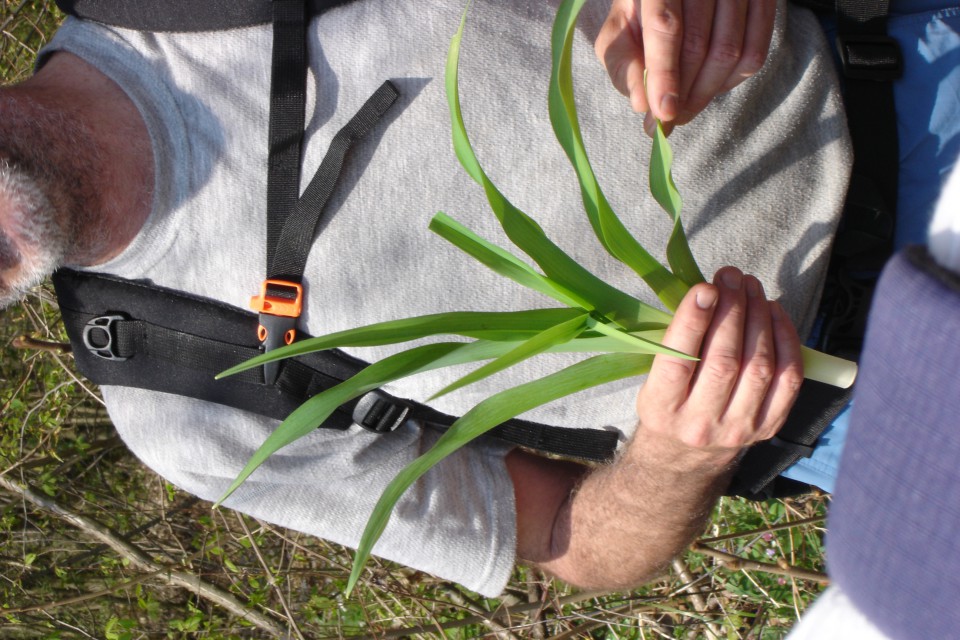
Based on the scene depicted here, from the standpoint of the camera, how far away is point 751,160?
1.29 m

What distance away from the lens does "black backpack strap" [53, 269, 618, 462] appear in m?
1.41

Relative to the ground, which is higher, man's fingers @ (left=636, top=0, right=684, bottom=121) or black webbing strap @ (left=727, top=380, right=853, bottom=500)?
man's fingers @ (left=636, top=0, right=684, bottom=121)

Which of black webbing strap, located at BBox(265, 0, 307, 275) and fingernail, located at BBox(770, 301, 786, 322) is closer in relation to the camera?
fingernail, located at BBox(770, 301, 786, 322)

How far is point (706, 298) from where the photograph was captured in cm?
92

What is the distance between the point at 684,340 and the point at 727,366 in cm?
7

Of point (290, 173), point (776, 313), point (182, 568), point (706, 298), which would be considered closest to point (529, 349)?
point (706, 298)

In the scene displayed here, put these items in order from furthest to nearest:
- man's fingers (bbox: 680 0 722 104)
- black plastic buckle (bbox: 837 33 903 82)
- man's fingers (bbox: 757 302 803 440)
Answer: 1. black plastic buckle (bbox: 837 33 903 82)
2. man's fingers (bbox: 680 0 722 104)
3. man's fingers (bbox: 757 302 803 440)

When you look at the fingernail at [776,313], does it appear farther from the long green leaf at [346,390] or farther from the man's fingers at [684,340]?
the long green leaf at [346,390]

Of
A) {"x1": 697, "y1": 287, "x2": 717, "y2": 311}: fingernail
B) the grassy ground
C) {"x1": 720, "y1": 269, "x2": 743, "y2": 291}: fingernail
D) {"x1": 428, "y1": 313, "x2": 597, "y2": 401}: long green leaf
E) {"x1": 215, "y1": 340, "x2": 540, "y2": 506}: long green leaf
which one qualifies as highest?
{"x1": 697, "y1": 287, "x2": 717, "y2": 311}: fingernail

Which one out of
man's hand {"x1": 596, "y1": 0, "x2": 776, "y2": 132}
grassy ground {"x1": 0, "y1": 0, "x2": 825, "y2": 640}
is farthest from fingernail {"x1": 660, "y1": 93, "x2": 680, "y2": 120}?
grassy ground {"x1": 0, "y1": 0, "x2": 825, "y2": 640}

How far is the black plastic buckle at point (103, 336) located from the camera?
4.72 feet

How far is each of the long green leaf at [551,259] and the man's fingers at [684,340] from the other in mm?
63

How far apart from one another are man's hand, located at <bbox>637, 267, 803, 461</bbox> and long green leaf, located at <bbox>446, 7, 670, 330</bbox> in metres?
0.07

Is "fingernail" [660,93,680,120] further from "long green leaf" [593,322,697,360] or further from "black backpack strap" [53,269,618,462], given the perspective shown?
"black backpack strap" [53,269,618,462]
